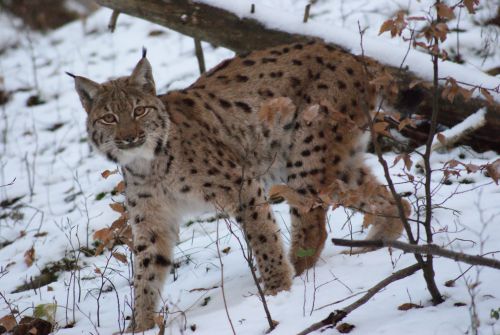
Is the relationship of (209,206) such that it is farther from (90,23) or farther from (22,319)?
(90,23)

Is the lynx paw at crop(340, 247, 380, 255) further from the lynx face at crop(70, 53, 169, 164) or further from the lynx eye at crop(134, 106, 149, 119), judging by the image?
the lynx eye at crop(134, 106, 149, 119)

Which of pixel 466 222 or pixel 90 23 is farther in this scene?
pixel 90 23

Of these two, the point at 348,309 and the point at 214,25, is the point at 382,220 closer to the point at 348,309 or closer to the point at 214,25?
the point at 348,309

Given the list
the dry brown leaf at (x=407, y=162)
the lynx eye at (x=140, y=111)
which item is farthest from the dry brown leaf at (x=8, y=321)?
the dry brown leaf at (x=407, y=162)

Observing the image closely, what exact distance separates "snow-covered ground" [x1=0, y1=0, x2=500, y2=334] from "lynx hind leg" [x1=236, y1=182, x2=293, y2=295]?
16cm

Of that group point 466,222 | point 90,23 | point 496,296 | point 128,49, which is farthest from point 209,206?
point 90,23

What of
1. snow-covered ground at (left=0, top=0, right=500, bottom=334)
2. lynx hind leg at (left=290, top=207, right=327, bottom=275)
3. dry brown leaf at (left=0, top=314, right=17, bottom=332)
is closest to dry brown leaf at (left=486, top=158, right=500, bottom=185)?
snow-covered ground at (left=0, top=0, right=500, bottom=334)

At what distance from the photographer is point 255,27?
24.7 feet

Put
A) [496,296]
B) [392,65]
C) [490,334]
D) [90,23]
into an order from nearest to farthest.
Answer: [490,334]
[496,296]
[392,65]
[90,23]

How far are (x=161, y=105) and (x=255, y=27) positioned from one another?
2067mm

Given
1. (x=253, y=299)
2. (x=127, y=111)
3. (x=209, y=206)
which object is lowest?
(x=253, y=299)

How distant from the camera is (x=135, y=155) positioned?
5.57 m

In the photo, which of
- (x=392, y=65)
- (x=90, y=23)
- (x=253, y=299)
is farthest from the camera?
(x=90, y=23)

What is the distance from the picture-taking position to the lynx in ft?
18.5
